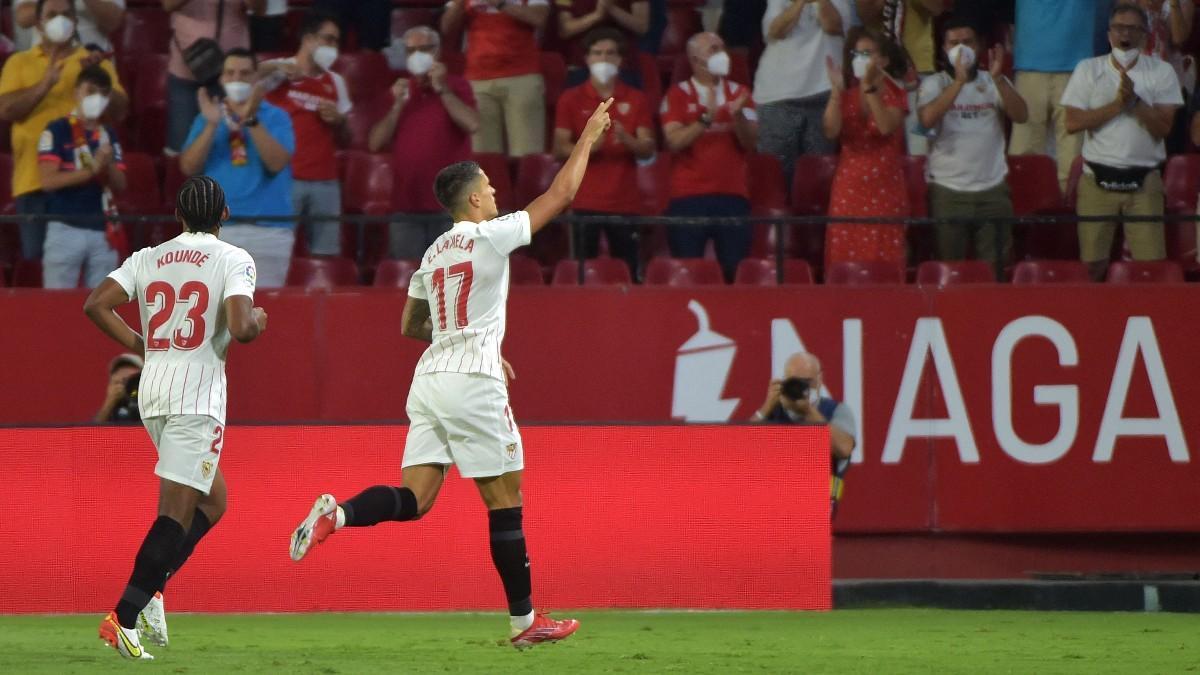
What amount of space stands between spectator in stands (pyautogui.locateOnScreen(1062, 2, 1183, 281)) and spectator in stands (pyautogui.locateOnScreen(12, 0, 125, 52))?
21.5 ft

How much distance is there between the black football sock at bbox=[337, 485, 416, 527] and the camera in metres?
7.40

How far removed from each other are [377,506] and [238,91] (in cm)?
528

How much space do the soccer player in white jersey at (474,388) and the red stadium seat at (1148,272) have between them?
5.78 meters

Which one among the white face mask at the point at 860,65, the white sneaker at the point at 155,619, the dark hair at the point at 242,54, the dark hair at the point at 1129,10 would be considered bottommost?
the white sneaker at the point at 155,619

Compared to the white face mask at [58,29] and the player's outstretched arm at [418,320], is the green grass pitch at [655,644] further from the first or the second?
the white face mask at [58,29]

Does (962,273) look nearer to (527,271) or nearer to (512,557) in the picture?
(527,271)

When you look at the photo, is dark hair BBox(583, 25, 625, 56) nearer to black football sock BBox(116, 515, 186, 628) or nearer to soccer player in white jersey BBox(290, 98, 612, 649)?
soccer player in white jersey BBox(290, 98, 612, 649)

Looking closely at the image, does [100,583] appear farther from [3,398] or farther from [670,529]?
[670,529]

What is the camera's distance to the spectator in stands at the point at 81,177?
38.7ft

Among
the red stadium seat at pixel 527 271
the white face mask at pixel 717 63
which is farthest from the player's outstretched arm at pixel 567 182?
the white face mask at pixel 717 63

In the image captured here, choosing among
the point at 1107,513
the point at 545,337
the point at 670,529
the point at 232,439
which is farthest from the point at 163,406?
the point at 1107,513

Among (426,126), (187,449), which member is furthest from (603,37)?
(187,449)

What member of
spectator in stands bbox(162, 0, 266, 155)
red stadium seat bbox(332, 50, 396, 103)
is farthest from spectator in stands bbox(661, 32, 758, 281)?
spectator in stands bbox(162, 0, 266, 155)

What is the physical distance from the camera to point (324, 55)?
12602mm
